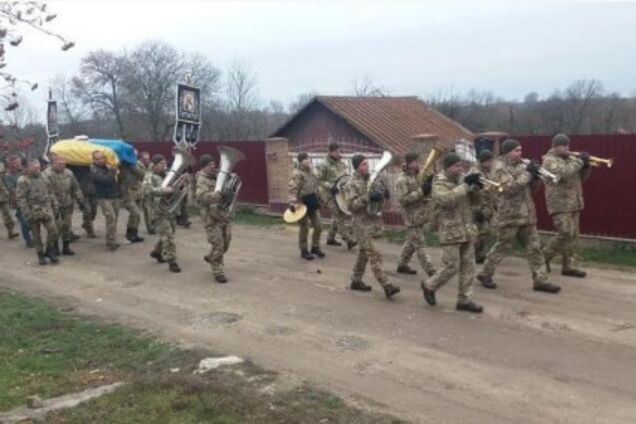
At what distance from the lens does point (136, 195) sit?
1598 centimetres

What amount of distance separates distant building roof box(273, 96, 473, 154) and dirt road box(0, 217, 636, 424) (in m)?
16.9

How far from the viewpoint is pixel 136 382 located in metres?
6.58

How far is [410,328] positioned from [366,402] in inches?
86.2

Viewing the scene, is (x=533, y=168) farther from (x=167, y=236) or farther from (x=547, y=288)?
(x=167, y=236)

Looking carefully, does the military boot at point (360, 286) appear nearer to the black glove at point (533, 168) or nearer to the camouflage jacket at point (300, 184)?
the black glove at point (533, 168)

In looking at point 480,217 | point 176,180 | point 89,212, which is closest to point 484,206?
point 480,217

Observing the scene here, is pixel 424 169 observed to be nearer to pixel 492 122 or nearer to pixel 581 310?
pixel 581 310

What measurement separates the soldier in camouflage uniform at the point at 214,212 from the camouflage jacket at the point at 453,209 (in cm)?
341

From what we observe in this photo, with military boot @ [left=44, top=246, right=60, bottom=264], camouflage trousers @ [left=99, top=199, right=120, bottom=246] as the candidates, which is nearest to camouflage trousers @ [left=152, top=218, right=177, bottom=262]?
military boot @ [left=44, top=246, right=60, bottom=264]

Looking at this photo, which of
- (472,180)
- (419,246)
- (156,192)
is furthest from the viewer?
(156,192)

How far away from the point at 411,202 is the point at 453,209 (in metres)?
1.48

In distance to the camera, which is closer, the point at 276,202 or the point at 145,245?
the point at 145,245

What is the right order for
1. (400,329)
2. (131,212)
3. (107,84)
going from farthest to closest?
(107,84) → (131,212) → (400,329)

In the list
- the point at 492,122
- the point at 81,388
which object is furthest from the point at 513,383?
the point at 492,122
